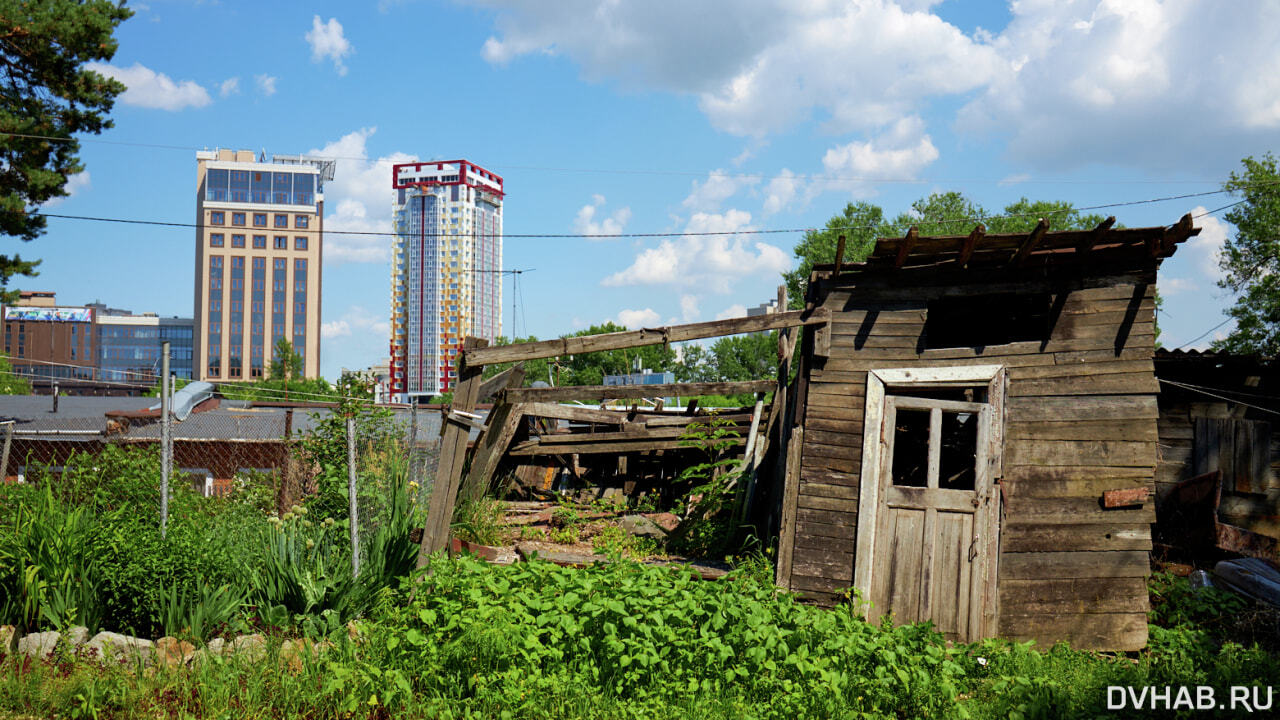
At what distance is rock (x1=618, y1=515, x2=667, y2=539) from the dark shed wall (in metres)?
3.13

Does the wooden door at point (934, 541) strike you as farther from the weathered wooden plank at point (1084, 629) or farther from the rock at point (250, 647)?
the rock at point (250, 647)

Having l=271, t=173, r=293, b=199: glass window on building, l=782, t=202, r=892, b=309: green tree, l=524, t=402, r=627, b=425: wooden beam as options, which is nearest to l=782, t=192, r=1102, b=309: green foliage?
l=782, t=202, r=892, b=309: green tree

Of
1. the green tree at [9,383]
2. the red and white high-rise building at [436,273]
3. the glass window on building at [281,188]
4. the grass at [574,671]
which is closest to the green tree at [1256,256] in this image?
the grass at [574,671]

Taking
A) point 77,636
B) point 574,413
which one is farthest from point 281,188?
point 77,636

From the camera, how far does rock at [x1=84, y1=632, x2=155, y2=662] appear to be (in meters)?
5.36

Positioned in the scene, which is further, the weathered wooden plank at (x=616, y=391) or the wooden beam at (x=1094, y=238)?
the weathered wooden plank at (x=616, y=391)

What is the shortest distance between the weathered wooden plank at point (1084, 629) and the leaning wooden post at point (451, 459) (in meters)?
5.11

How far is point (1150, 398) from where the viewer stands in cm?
712

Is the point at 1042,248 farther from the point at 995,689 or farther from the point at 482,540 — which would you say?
the point at 482,540

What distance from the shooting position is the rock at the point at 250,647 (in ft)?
17.5

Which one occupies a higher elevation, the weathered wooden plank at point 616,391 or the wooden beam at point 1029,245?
the wooden beam at point 1029,245

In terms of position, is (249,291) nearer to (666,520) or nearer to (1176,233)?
(666,520)

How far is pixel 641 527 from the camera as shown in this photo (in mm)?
10688

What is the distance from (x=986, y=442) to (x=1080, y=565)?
1.34 m
